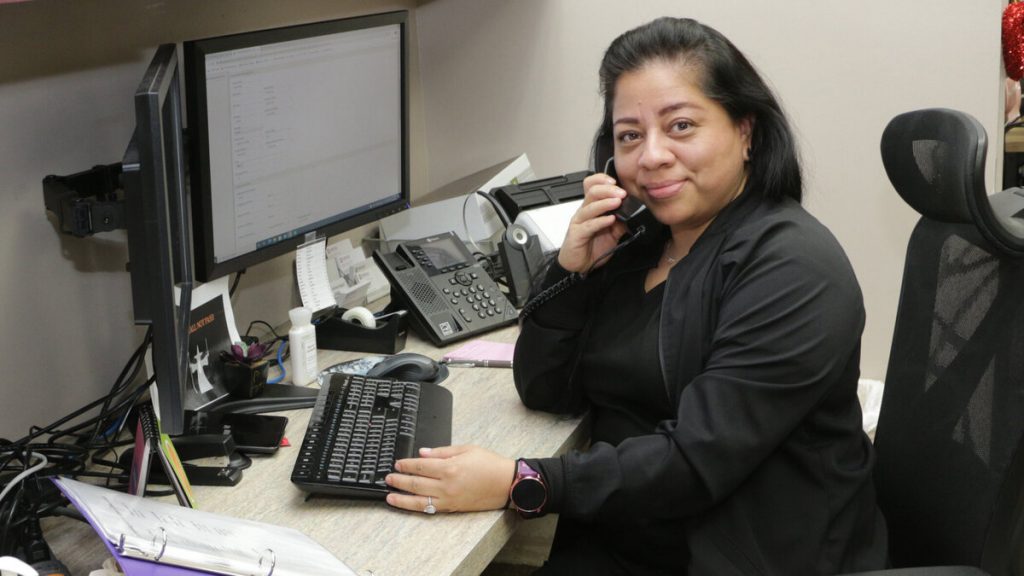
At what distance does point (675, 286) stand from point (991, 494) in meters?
0.47

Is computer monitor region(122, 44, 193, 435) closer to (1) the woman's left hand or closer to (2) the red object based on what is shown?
(1) the woman's left hand

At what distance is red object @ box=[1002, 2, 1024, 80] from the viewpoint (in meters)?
2.39

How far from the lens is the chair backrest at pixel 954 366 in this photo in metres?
1.26

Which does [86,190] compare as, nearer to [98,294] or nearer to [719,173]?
[98,294]

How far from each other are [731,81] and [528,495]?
0.61m

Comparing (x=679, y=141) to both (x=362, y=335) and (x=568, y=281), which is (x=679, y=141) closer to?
(x=568, y=281)

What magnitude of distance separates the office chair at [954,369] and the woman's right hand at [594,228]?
15.3 inches

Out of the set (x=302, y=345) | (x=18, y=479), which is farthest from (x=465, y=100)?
(x=18, y=479)

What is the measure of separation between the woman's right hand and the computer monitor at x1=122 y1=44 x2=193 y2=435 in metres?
0.57

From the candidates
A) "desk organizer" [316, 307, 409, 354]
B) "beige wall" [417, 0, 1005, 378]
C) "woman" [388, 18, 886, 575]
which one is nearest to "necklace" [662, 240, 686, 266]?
"woman" [388, 18, 886, 575]

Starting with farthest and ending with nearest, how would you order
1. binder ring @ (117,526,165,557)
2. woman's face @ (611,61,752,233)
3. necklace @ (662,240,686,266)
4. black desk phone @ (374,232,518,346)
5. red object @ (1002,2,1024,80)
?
1. red object @ (1002,2,1024,80)
2. black desk phone @ (374,232,518,346)
3. necklace @ (662,240,686,266)
4. woman's face @ (611,61,752,233)
5. binder ring @ (117,526,165,557)

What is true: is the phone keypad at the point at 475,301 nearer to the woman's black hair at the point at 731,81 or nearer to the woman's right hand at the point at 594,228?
the woman's right hand at the point at 594,228

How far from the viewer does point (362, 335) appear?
1.90 meters

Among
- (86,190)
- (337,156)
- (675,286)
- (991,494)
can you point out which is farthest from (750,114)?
(86,190)
